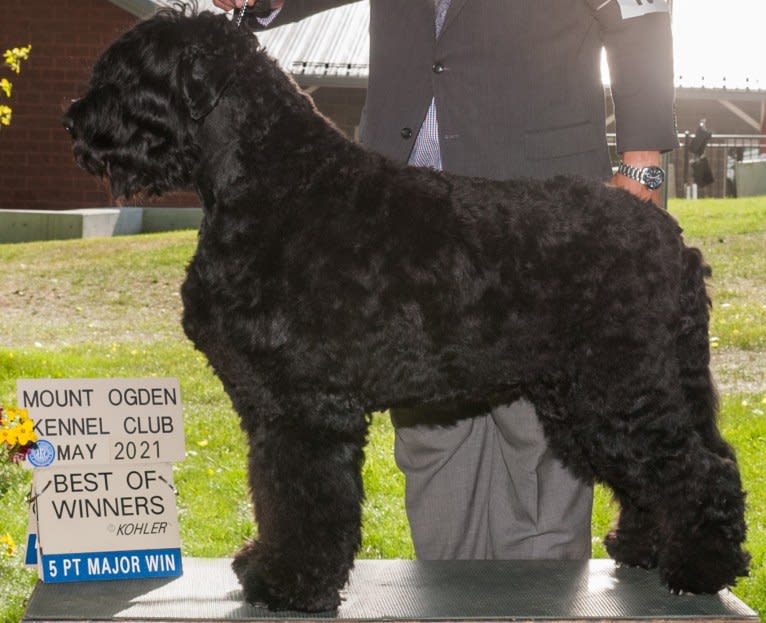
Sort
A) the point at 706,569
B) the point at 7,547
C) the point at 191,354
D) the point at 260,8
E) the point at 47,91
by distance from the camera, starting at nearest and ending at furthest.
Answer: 1. the point at 706,569
2. the point at 260,8
3. the point at 7,547
4. the point at 191,354
5. the point at 47,91

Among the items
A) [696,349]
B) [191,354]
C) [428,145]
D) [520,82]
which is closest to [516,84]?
[520,82]

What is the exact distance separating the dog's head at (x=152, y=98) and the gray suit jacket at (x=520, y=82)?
0.65 meters

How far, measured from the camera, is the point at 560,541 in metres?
3.67

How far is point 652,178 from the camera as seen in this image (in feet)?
10.3

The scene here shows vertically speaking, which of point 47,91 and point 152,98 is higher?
point 47,91

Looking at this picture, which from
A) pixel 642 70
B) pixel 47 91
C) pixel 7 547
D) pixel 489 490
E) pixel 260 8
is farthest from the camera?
pixel 47 91

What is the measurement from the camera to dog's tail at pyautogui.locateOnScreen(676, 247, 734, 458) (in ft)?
9.19

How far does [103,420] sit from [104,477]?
160 mm

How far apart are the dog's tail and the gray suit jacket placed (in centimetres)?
49

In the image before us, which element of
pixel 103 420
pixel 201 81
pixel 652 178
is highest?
pixel 201 81

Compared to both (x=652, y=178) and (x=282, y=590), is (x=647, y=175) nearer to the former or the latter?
(x=652, y=178)

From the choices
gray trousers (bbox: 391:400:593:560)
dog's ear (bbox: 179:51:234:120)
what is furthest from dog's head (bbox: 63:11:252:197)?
gray trousers (bbox: 391:400:593:560)

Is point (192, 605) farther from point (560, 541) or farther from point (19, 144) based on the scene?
point (19, 144)

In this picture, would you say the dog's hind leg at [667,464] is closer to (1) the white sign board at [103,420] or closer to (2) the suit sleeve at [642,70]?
(2) the suit sleeve at [642,70]
